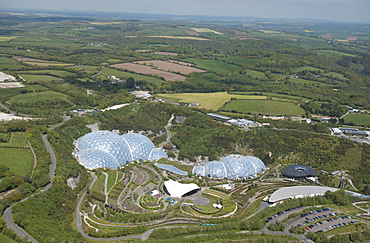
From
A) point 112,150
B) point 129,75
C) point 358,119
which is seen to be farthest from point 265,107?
point 129,75

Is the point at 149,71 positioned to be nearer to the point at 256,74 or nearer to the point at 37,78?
the point at 37,78

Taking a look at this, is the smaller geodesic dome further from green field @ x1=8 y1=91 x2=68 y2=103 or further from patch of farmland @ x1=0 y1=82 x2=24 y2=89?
patch of farmland @ x1=0 y1=82 x2=24 y2=89

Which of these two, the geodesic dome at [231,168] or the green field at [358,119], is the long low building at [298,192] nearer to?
the geodesic dome at [231,168]

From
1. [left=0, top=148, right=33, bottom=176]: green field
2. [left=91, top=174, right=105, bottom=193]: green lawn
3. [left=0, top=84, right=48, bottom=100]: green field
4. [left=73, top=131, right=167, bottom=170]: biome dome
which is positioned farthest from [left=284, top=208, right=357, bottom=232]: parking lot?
[left=0, top=84, right=48, bottom=100]: green field

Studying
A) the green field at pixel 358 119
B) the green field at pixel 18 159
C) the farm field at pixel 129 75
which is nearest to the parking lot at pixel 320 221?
the green field at pixel 18 159

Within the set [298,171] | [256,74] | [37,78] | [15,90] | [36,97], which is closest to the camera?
[298,171]
